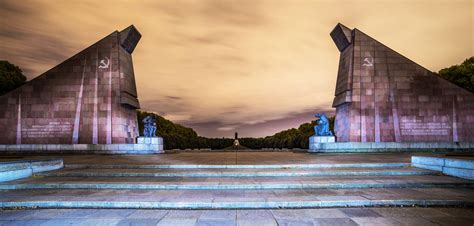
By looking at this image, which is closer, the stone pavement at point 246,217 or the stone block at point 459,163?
the stone pavement at point 246,217

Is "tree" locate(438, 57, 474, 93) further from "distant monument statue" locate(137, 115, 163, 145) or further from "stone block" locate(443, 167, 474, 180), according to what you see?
"distant monument statue" locate(137, 115, 163, 145)

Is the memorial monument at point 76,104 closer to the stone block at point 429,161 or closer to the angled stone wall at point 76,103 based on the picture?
the angled stone wall at point 76,103

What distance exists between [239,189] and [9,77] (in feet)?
109

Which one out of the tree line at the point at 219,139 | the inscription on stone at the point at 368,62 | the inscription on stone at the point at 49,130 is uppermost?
the inscription on stone at the point at 368,62

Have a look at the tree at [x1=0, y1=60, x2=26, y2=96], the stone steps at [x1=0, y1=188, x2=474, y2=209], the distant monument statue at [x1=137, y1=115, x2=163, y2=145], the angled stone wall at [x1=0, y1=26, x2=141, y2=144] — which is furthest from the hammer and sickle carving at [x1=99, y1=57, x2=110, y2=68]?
the stone steps at [x1=0, y1=188, x2=474, y2=209]

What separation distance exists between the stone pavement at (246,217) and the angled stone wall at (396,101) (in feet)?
59.1

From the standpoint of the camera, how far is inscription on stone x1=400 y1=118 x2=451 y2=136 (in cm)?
2220

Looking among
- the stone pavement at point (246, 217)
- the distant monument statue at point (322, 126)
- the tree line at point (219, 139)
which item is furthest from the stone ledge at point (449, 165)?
the tree line at point (219, 139)

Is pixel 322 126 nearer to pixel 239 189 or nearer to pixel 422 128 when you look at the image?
pixel 422 128

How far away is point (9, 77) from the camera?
2858cm

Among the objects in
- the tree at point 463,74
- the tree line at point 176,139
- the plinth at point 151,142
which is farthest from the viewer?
the tree line at point 176,139

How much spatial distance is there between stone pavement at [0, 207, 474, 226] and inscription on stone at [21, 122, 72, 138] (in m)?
18.0

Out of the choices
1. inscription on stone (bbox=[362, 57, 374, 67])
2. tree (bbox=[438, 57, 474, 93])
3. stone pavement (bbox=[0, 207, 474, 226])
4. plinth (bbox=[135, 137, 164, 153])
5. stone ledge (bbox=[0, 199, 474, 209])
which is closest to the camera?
stone pavement (bbox=[0, 207, 474, 226])

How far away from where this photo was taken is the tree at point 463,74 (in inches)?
1197
